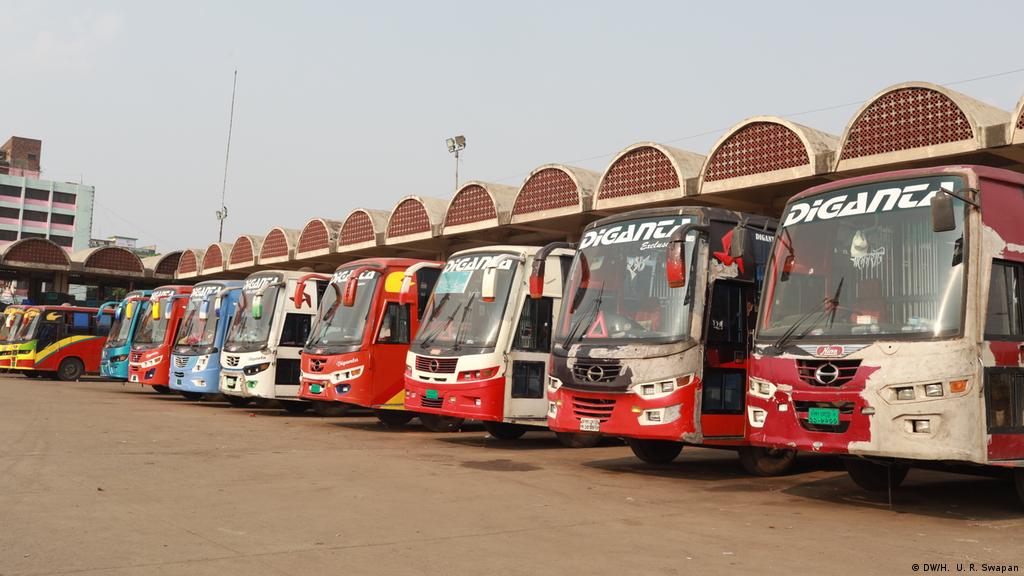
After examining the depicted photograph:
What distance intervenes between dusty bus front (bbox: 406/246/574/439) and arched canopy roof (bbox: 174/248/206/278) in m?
Result: 30.4

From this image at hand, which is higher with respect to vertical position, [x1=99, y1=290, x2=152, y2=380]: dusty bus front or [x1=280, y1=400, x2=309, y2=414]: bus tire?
[x1=99, y1=290, x2=152, y2=380]: dusty bus front

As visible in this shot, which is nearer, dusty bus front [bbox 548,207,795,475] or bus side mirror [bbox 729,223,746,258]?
bus side mirror [bbox 729,223,746,258]

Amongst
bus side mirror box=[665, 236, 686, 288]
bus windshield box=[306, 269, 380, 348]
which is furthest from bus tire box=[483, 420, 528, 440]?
bus side mirror box=[665, 236, 686, 288]

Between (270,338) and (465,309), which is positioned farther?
(270,338)

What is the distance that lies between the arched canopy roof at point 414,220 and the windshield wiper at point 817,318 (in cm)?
1870

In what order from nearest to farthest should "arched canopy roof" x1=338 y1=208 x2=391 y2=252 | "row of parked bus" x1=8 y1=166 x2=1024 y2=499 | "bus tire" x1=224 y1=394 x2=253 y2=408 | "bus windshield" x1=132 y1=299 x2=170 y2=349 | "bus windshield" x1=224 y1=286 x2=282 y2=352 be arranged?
"row of parked bus" x1=8 y1=166 x2=1024 y2=499 → "bus windshield" x1=224 y1=286 x2=282 y2=352 → "bus tire" x1=224 y1=394 x2=253 y2=408 → "bus windshield" x1=132 y1=299 x2=170 y2=349 → "arched canopy roof" x1=338 y1=208 x2=391 y2=252

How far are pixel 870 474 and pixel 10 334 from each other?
1209 inches

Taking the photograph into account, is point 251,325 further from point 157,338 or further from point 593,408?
point 593,408

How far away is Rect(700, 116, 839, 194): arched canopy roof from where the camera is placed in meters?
16.9

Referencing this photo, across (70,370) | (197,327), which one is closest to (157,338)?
(197,327)

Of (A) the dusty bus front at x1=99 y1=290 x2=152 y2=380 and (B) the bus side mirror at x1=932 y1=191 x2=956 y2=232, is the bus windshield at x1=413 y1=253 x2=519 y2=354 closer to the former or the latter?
(B) the bus side mirror at x1=932 y1=191 x2=956 y2=232

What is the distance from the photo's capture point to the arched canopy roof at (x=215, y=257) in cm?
4059

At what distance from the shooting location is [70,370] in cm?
3234

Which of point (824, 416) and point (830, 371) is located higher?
point (830, 371)
